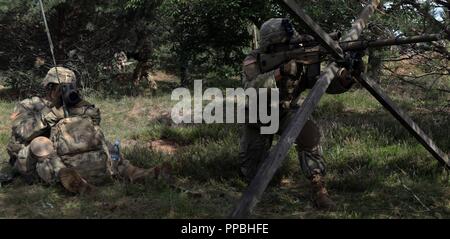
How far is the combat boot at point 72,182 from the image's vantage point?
5105mm

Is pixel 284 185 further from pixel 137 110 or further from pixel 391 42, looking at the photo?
pixel 137 110

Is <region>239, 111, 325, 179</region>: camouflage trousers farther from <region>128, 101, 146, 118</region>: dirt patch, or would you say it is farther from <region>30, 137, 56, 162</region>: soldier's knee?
<region>128, 101, 146, 118</region>: dirt patch

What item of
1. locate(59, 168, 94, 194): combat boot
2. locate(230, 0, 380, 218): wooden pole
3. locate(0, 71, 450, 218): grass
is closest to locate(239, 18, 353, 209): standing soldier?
locate(0, 71, 450, 218): grass

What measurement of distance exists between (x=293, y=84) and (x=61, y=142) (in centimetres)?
239

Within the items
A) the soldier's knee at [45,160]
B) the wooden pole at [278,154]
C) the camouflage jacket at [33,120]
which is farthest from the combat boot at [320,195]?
the camouflage jacket at [33,120]

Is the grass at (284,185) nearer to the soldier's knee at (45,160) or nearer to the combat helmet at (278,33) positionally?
the soldier's knee at (45,160)

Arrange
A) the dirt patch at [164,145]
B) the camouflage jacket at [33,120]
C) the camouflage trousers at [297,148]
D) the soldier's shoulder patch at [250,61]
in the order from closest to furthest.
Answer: the camouflage trousers at [297,148] < the soldier's shoulder patch at [250,61] < the camouflage jacket at [33,120] < the dirt patch at [164,145]

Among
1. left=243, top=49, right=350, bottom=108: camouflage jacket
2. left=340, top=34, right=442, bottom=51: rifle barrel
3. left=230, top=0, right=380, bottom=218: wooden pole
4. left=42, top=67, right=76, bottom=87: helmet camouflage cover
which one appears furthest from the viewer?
left=42, top=67, right=76, bottom=87: helmet camouflage cover

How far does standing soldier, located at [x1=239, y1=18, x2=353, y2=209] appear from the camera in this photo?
465cm

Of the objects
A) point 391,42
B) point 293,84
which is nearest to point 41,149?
point 293,84

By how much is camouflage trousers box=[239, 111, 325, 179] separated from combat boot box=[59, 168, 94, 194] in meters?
1.55

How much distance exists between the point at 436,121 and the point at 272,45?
3109 millimetres

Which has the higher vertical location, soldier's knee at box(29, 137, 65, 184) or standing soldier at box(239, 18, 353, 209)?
standing soldier at box(239, 18, 353, 209)

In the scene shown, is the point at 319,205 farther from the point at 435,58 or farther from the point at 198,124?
the point at 198,124
